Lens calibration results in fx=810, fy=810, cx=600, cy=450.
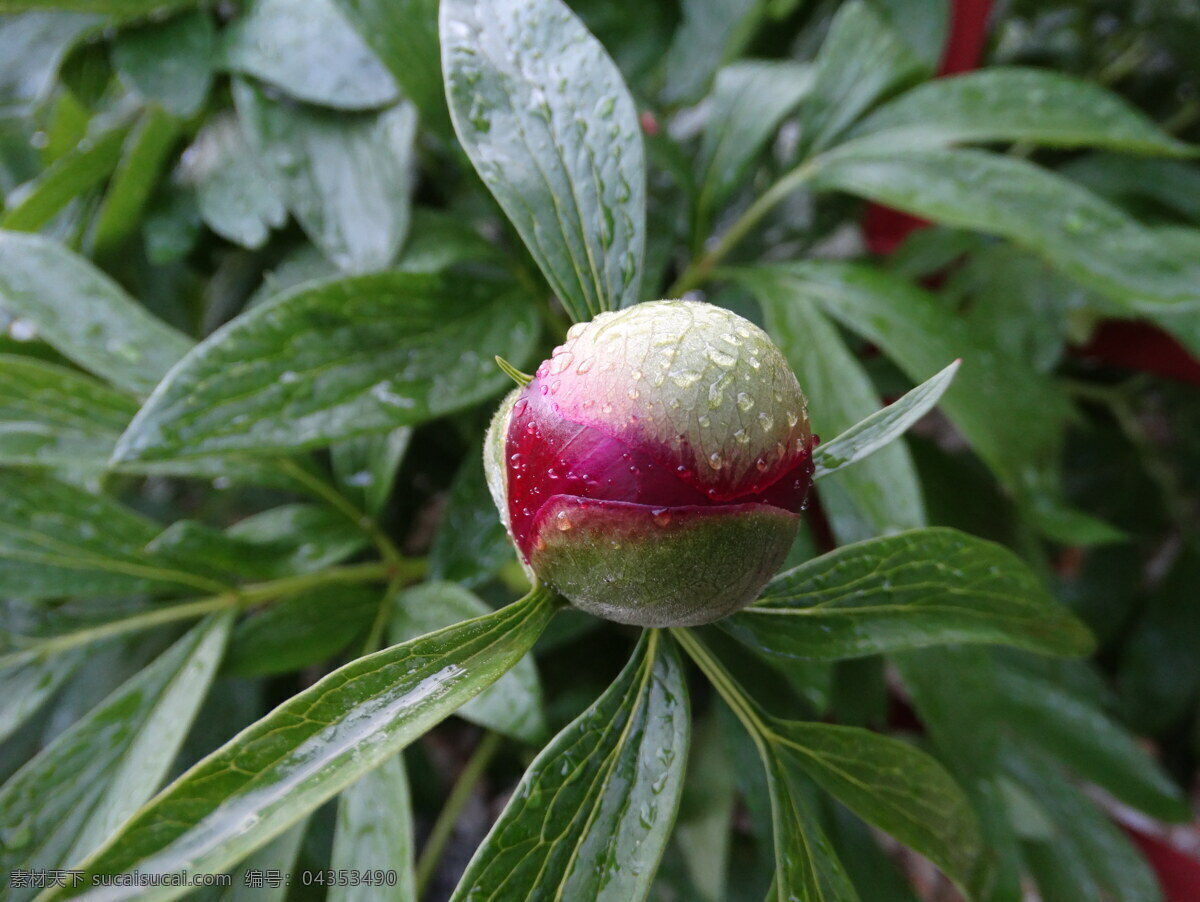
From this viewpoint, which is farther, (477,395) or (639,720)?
(477,395)

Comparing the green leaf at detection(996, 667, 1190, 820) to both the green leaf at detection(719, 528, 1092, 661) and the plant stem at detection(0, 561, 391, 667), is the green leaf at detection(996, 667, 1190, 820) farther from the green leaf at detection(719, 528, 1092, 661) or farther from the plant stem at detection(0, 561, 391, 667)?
the plant stem at detection(0, 561, 391, 667)

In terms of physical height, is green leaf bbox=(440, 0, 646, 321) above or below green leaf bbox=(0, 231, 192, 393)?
above

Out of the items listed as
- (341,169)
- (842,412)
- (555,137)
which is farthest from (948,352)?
(341,169)

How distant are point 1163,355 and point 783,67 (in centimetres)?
47

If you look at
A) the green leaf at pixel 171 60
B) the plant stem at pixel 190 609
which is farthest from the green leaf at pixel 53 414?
the green leaf at pixel 171 60

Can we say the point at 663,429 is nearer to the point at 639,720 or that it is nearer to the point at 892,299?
the point at 639,720

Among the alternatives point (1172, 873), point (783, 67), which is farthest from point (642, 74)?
point (1172, 873)

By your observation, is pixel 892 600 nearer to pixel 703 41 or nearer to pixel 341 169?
pixel 341 169

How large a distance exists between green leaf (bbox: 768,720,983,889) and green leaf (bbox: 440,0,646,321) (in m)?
0.22

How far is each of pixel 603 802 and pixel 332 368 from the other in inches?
9.8

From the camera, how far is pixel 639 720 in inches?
13.2

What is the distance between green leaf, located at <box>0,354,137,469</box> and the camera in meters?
0.46

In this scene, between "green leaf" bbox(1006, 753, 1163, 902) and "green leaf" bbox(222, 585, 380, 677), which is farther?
"green leaf" bbox(1006, 753, 1163, 902)

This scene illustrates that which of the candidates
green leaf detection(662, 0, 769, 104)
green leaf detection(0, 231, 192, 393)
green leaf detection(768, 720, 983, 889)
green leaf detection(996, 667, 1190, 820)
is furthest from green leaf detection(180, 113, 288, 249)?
green leaf detection(996, 667, 1190, 820)
